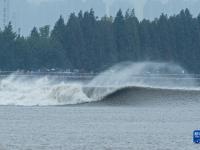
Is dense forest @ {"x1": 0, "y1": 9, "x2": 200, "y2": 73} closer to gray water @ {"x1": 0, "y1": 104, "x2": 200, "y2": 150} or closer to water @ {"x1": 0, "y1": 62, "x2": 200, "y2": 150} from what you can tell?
water @ {"x1": 0, "y1": 62, "x2": 200, "y2": 150}

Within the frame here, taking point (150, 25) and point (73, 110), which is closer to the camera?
point (73, 110)

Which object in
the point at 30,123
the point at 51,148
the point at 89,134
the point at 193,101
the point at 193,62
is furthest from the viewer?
the point at 193,62

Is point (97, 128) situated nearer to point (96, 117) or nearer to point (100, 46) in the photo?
point (96, 117)

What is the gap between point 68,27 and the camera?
174 metres

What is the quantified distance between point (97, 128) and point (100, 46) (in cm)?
11163

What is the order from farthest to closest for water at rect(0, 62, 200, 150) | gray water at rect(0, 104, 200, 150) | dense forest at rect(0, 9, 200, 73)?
dense forest at rect(0, 9, 200, 73) → water at rect(0, 62, 200, 150) → gray water at rect(0, 104, 200, 150)

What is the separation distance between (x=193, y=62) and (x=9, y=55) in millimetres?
25390

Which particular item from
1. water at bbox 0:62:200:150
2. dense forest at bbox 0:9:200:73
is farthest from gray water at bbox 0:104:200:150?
dense forest at bbox 0:9:200:73

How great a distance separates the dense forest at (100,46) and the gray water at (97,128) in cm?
8494

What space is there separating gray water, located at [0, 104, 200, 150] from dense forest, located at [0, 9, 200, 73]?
84.9 m

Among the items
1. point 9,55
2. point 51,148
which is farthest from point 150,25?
point 51,148

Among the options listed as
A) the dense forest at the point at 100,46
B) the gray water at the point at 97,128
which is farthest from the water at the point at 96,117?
the dense forest at the point at 100,46

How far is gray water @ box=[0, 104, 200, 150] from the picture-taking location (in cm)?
5309

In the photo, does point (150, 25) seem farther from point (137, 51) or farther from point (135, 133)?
point (135, 133)
